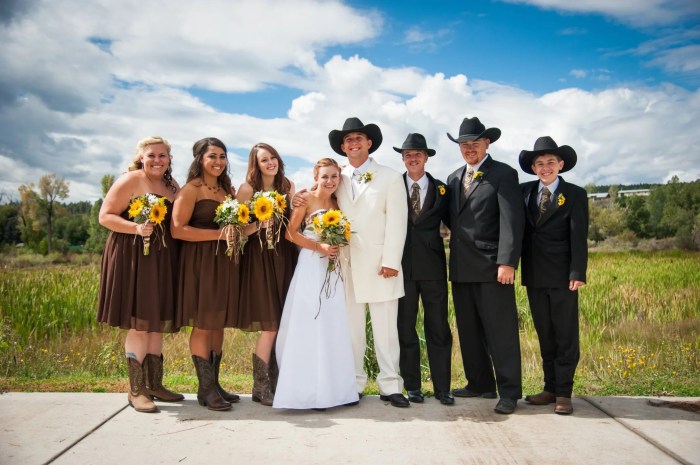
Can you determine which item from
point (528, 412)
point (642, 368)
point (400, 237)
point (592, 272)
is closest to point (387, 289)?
point (400, 237)

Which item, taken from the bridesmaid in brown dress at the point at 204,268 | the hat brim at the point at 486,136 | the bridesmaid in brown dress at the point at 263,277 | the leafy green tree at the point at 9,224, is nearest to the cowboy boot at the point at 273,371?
the bridesmaid in brown dress at the point at 263,277

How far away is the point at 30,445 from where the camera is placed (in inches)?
161

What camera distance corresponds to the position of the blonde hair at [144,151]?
5020 millimetres

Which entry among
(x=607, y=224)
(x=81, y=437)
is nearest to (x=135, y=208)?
(x=81, y=437)

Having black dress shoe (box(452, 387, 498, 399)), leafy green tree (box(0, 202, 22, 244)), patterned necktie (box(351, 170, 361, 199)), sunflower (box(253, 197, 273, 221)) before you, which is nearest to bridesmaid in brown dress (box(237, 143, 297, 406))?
sunflower (box(253, 197, 273, 221))

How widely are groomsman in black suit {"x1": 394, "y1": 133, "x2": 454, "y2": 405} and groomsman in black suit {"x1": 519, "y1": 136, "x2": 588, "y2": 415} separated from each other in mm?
775

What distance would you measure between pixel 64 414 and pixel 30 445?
0.64 m

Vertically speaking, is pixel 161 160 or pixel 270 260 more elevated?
pixel 161 160

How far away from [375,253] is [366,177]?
2.30 ft

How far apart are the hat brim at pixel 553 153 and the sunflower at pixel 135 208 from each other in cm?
338

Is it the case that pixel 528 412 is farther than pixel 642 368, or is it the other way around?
pixel 642 368

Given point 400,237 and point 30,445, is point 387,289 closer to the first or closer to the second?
point 400,237

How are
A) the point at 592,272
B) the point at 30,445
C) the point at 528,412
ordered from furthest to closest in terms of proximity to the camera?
the point at 592,272 → the point at 528,412 → the point at 30,445

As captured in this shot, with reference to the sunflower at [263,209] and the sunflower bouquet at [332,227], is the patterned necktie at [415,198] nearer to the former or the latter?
the sunflower bouquet at [332,227]
